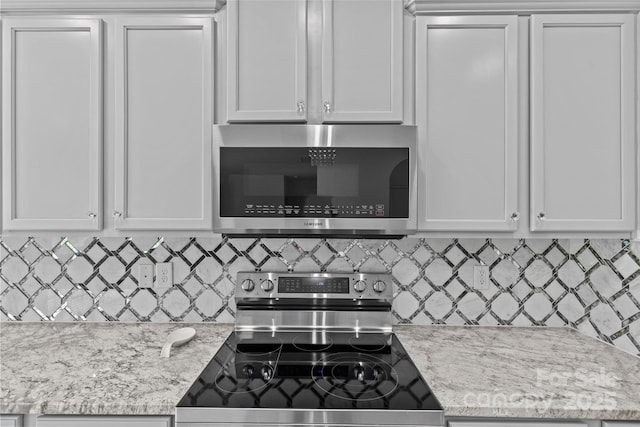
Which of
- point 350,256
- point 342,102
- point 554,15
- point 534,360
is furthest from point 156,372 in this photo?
point 554,15

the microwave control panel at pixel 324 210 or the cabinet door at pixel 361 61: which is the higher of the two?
the cabinet door at pixel 361 61

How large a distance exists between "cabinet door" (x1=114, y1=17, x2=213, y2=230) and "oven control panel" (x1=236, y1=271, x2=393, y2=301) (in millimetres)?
443

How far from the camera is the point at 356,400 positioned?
120 centimetres

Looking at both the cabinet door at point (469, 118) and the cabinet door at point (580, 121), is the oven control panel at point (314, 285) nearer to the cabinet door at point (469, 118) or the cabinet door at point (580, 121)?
the cabinet door at point (469, 118)

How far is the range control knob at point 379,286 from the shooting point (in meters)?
1.83

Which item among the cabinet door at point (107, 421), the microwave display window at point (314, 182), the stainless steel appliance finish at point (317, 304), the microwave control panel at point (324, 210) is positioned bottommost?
the cabinet door at point (107, 421)

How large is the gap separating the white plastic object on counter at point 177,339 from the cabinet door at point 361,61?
3.45ft

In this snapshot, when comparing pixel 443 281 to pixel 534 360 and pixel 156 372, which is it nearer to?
pixel 534 360

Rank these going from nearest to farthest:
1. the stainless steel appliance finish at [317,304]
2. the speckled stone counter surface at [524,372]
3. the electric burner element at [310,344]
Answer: the speckled stone counter surface at [524,372], the electric burner element at [310,344], the stainless steel appliance finish at [317,304]

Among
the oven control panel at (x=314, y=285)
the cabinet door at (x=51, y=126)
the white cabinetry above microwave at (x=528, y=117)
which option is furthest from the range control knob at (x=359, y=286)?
the cabinet door at (x=51, y=126)

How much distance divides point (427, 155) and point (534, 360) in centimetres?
88

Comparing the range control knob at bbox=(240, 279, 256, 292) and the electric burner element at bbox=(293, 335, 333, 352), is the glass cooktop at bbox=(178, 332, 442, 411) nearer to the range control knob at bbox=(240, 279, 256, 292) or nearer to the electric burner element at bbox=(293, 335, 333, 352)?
the electric burner element at bbox=(293, 335, 333, 352)

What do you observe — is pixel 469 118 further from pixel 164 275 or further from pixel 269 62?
pixel 164 275

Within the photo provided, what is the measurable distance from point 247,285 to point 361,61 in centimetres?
110
